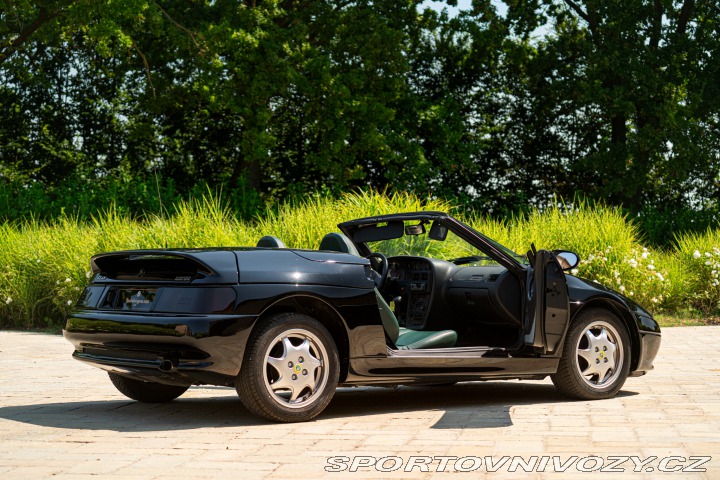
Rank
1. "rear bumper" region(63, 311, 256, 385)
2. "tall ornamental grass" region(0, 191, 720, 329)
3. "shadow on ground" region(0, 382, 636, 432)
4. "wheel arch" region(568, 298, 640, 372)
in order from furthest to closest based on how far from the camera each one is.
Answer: "tall ornamental grass" region(0, 191, 720, 329)
"wheel arch" region(568, 298, 640, 372)
"shadow on ground" region(0, 382, 636, 432)
"rear bumper" region(63, 311, 256, 385)

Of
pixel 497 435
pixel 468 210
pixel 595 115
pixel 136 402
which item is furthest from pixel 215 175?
pixel 497 435

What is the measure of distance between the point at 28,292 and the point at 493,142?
1917cm

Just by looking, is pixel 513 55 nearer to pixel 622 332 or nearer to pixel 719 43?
pixel 719 43

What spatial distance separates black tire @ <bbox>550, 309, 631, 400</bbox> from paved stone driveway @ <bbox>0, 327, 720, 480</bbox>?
0.46 ft

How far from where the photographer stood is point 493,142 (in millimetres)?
32688

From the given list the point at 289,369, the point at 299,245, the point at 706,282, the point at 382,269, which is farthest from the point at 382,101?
the point at 289,369

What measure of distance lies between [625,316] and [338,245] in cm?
238

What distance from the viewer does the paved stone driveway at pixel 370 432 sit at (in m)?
5.24

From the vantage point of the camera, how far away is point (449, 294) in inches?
311

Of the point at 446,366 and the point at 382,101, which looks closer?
the point at 446,366

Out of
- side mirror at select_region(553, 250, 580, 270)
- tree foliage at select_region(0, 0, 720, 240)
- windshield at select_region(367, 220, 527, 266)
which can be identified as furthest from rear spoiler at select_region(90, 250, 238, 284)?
tree foliage at select_region(0, 0, 720, 240)

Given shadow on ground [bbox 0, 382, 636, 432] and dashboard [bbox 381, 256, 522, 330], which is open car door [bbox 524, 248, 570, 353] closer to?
dashboard [bbox 381, 256, 522, 330]

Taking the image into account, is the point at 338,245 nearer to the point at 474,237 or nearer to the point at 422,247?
the point at 474,237

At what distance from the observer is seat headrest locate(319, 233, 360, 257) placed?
7.25 metres
